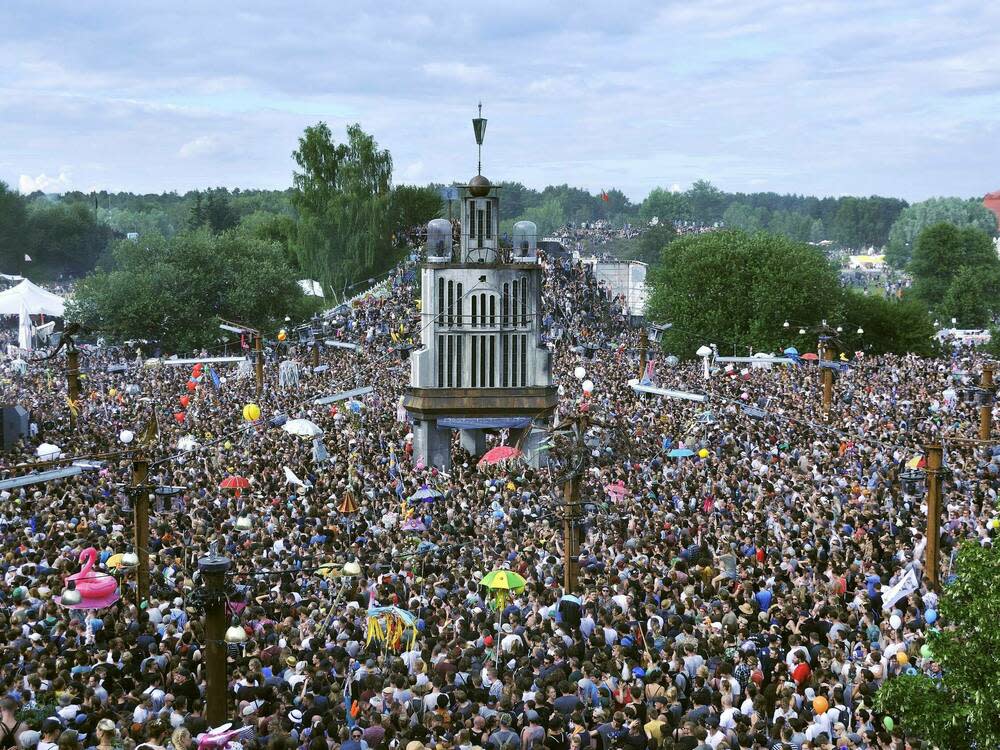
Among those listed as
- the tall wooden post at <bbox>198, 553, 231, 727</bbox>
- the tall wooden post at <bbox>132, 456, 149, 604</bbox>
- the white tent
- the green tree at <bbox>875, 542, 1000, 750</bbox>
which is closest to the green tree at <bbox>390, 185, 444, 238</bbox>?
the white tent

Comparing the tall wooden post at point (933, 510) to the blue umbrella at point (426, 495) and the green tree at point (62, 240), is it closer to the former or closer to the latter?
the blue umbrella at point (426, 495)

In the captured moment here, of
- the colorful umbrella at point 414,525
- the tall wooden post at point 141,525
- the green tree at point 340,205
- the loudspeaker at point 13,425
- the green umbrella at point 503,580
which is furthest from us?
the green tree at point 340,205

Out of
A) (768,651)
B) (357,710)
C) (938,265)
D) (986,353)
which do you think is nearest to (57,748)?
(357,710)

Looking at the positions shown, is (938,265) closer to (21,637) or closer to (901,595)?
(901,595)

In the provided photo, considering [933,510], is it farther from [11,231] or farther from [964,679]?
[11,231]

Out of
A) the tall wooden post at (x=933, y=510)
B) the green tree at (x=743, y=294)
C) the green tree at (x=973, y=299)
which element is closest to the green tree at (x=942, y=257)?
the green tree at (x=973, y=299)

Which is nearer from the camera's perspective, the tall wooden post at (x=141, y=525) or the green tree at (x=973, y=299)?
the tall wooden post at (x=141, y=525)
